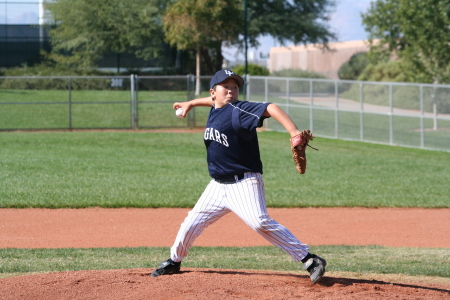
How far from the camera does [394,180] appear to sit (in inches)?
548

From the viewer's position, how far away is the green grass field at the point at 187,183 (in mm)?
7031

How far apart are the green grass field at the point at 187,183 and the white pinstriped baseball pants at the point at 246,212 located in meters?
1.43

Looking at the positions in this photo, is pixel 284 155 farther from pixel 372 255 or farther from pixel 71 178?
pixel 372 255

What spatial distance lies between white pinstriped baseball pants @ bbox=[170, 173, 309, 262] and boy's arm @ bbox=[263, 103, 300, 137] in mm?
600

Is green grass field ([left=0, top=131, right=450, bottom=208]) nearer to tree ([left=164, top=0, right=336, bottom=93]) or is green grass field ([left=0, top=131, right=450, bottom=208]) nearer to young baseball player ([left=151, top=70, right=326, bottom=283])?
young baseball player ([left=151, top=70, right=326, bottom=283])

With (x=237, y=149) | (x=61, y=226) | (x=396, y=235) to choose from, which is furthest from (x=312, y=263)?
(x=61, y=226)

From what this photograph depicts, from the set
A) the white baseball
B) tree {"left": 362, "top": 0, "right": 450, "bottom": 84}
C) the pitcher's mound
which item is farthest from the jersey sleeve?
tree {"left": 362, "top": 0, "right": 450, "bottom": 84}

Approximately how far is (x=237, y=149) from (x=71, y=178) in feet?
29.1

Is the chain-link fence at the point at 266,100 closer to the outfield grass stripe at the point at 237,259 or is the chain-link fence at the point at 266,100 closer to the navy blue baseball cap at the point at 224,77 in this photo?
the outfield grass stripe at the point at 237,259

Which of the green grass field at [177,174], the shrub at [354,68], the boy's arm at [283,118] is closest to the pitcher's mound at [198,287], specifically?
the boy's arm at [283,118]

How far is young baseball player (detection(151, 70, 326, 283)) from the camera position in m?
4.99

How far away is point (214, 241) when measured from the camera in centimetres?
863

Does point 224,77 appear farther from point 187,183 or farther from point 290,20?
point 290,20

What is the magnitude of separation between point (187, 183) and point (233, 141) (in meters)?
8.04
